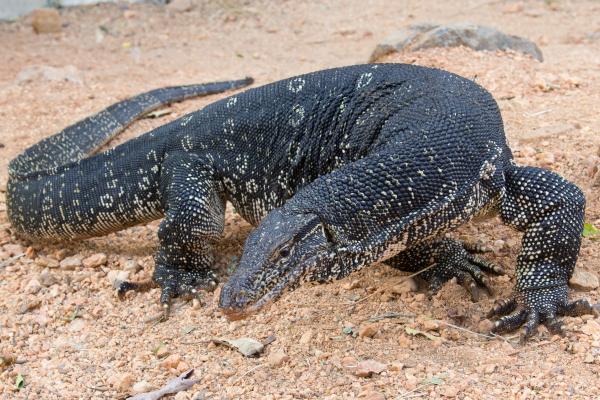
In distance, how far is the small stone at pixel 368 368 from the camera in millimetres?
4410

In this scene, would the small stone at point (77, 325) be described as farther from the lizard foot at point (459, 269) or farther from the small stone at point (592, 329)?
the small stone at point (592, 329)

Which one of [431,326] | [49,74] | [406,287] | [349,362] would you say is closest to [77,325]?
[349,362]

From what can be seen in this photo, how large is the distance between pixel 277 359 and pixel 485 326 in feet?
4.61

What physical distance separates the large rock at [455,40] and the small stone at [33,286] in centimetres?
586

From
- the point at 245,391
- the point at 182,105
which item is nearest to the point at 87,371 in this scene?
the point at 245,391

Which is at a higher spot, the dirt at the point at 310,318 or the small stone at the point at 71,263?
the dirt at the point at 310,318

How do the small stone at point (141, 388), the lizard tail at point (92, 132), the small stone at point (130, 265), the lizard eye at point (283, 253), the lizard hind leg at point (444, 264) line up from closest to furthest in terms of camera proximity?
the lizard eye at point (283, 253)
the small stone at point (141, 388)
the lizard hind leg at point (444, 264)
the small stone at point (130, 265)
the lizard tail at point (92, 132)

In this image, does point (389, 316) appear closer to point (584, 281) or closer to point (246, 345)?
point (246, 345)

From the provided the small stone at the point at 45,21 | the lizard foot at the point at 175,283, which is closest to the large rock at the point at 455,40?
the lizard foot at the point at 175,283

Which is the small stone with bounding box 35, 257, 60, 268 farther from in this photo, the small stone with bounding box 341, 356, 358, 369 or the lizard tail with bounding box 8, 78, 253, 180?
the small stone with bounding box 341, 356, 358, 369

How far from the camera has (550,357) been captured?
4.34 metres

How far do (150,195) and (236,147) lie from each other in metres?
0.95

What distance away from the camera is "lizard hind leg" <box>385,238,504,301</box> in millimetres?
5438

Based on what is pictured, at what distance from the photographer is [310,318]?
17.1 feet
